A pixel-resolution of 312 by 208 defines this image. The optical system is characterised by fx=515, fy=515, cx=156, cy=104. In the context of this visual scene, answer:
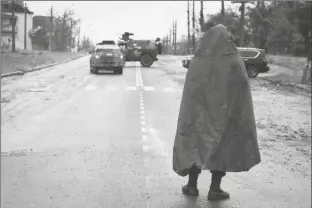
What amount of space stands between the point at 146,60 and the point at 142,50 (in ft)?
3.27

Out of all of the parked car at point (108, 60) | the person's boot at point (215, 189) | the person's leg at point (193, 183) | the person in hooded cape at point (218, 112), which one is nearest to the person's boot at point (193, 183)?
the person's leg at point (193, 183)

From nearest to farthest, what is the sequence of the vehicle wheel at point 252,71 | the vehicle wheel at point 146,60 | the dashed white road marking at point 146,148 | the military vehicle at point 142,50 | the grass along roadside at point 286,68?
the dashed white road marking at point 146,148
the vehicle wheel at point 252,71
the grass along roadside at point 286,68
the military vehicle at point 142,50
the vehicle wheel at point 146,60

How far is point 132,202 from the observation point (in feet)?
17.7

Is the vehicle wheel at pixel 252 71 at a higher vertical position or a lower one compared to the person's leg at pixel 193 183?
higher

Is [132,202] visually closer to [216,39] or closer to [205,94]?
[205,94]

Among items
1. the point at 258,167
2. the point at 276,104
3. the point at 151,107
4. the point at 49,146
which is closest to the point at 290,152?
the point at 258,167

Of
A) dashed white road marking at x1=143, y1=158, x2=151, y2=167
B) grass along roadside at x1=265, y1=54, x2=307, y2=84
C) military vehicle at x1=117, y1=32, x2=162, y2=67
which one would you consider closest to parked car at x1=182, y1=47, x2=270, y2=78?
grass along roadside at x1=265, y1=54, x2=307, y2=84

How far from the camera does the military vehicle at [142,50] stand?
40.1 m

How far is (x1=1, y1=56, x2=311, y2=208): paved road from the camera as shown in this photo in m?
5.62

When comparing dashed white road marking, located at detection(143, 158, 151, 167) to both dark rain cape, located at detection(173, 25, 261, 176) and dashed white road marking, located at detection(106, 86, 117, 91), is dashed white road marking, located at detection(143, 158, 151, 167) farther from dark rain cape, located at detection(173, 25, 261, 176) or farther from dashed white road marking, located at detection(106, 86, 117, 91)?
dashed white road marking, located at detection(106, 86, 117, 91)

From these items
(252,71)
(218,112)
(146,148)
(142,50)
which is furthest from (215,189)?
(142,50)

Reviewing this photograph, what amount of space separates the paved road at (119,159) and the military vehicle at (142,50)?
24.4 metres

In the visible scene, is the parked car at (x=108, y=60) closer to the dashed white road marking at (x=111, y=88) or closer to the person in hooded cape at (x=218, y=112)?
the dashed white road marking at (x=111, y=88)

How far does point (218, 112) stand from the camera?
518 cm
